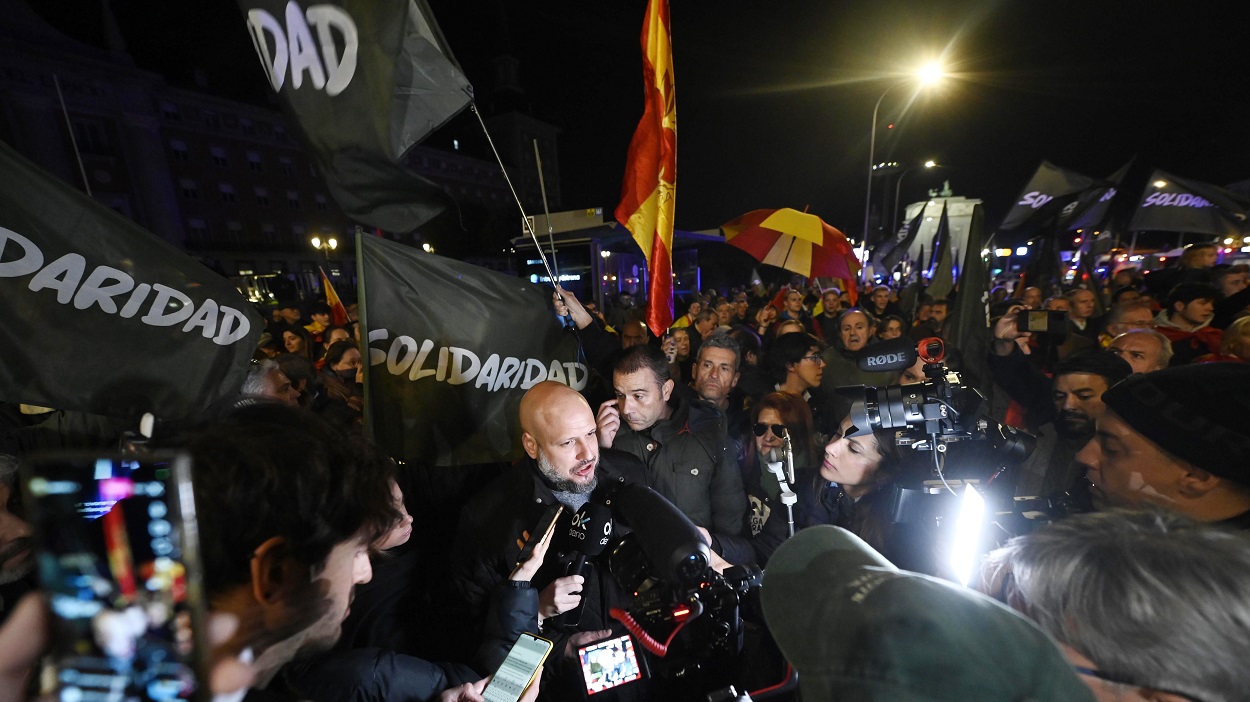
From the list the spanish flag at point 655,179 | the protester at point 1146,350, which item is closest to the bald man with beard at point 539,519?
the spanish flag at point 655,179

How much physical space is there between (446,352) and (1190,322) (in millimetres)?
7183

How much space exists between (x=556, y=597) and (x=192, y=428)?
4.39ft

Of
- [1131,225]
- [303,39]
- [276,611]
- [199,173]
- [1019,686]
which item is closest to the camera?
[1019,686]

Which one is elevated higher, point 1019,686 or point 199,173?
point 199,173

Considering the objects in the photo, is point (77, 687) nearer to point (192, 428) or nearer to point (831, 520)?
point (192, 428)

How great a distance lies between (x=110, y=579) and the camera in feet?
2.17

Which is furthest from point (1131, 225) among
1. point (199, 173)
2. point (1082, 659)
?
point (199, 173)

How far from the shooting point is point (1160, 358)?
359 centimetres

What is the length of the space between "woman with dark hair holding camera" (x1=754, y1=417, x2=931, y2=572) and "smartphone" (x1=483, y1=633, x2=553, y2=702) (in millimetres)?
1568

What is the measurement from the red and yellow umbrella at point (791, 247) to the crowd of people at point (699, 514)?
2.21 meters

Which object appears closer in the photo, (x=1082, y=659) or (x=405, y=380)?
(x=1082, y=659)

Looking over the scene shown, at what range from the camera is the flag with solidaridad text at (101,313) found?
7.25ft

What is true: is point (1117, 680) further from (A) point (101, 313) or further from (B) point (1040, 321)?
(B) point (1040, 321)

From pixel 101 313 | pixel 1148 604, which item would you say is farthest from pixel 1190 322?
pixel 101 313
